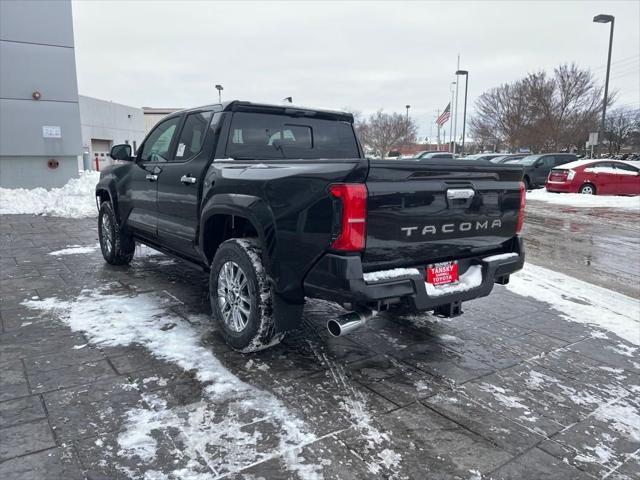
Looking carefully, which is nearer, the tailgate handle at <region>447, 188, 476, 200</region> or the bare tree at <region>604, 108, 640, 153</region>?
the tailgate handle at <region>447, 188, 476, 200</region>

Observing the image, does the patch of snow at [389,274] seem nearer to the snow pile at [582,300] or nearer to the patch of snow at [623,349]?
the patch of snow at [623,349]

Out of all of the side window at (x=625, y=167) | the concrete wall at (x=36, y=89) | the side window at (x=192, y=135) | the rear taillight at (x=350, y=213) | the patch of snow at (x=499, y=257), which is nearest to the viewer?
the rear taillight at (x=350, y=213)

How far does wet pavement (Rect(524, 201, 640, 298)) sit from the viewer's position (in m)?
6.91

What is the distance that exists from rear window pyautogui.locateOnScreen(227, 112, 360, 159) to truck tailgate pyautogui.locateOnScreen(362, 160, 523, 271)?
→ 176 cm

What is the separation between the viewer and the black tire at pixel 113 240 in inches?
246

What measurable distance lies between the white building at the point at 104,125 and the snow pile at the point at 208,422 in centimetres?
3524

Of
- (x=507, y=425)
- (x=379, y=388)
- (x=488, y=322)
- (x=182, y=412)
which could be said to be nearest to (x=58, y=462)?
(x=182, y=412)

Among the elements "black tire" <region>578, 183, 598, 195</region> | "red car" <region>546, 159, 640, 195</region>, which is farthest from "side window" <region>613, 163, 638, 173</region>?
"black tire" <region>578, 183, 598, 195</region>

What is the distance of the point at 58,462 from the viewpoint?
243 centimetres

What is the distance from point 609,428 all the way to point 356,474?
1.60m

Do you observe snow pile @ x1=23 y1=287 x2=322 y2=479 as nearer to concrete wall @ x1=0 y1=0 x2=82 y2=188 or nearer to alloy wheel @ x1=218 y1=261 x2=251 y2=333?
alloy wheel @ x1=218 y1=261 x2=251 y2=333

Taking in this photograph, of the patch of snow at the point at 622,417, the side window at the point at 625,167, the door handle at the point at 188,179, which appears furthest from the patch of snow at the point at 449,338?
the side window at the point at 625,167

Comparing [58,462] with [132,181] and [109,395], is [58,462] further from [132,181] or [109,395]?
[132,181]

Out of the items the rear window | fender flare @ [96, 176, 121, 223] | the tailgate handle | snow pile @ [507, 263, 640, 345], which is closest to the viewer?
the tailgate handle
